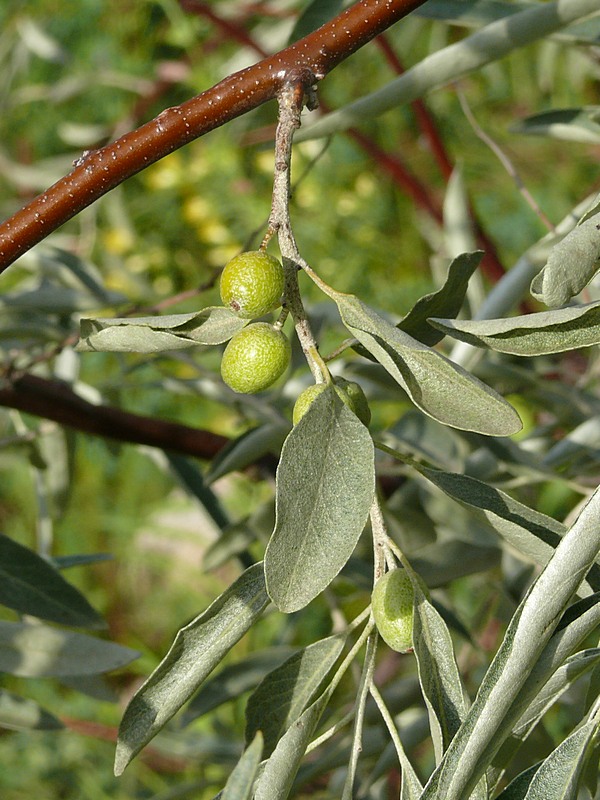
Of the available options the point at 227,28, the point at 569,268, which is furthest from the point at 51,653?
the point at 227,28

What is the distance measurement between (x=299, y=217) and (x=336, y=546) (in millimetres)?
1931

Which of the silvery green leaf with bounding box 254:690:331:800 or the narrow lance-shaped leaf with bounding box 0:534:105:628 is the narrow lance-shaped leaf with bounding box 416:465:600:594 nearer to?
the silvery green leaf with bounding box 254:690:331:800

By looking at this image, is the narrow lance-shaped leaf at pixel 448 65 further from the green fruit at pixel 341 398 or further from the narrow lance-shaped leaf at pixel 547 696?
the narrow lance-shaped leaf at pixel 547 696

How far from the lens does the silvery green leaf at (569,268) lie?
345 millimetres

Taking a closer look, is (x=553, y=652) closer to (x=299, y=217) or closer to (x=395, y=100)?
(x=395, y=100)

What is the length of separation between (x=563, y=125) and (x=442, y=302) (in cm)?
33

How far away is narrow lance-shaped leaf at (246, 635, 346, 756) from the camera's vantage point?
1.51 feet

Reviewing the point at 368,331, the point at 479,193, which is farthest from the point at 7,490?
the point at 368,331

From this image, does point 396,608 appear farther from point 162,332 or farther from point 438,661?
point 162,332

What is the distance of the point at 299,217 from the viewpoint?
88.0 inches

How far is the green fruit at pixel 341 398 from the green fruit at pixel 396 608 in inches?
3.0

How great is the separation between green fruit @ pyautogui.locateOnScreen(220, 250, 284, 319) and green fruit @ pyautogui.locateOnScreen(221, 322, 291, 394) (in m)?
0.01

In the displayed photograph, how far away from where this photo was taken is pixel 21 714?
619 mm

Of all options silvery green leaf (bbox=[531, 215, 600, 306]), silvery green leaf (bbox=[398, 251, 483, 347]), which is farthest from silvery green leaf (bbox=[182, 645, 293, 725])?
silvery green leaf (bbox=[531, 215, 600, 306])
